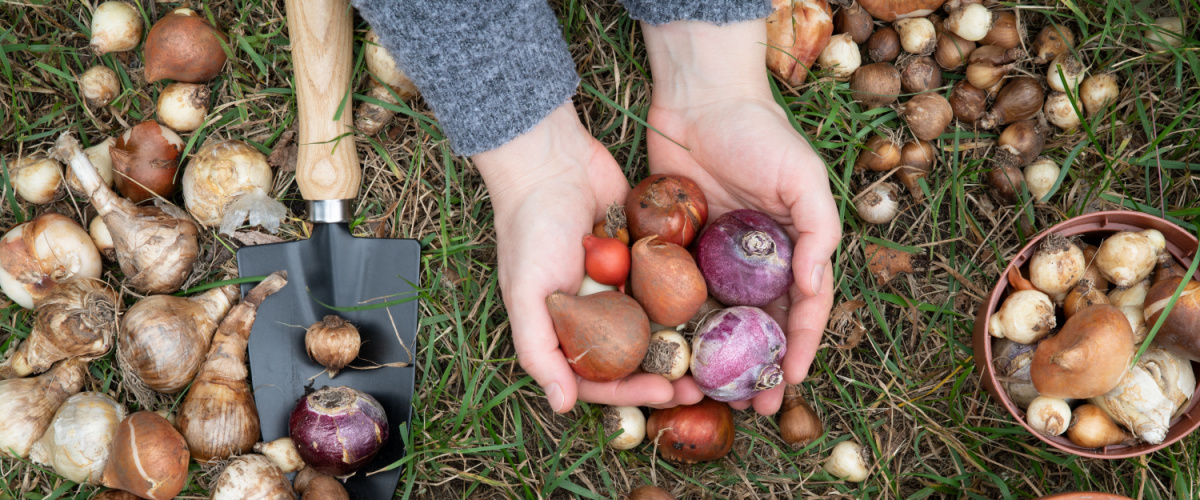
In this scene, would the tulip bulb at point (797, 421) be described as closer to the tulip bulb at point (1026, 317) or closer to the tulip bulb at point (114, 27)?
the tulip bulb at point (1026, 317)

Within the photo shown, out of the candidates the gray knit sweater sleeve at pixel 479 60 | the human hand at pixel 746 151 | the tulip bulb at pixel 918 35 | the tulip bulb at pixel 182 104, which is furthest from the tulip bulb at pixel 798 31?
the tulip bulb at pixel 182 104

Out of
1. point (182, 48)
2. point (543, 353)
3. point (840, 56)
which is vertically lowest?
point (543, 353)

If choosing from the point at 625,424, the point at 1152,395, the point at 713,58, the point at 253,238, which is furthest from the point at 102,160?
the point at 1152,395

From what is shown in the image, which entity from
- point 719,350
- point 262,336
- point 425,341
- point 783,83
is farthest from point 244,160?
point 783,83

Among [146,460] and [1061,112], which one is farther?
[1061,112]

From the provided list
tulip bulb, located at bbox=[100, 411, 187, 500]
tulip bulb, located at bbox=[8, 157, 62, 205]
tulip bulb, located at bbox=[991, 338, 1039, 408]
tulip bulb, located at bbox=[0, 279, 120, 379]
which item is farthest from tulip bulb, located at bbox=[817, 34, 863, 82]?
tulip bulb, located at bbox=[8, 157, 62, 205]

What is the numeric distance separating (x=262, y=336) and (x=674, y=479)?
1436mm

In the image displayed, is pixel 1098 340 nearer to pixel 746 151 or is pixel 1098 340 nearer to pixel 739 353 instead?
pixel 739 353

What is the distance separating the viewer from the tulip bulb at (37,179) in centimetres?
230

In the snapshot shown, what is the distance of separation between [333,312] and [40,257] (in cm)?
90

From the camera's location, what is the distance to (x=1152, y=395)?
186 cm

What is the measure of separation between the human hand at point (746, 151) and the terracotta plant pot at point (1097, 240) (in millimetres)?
492

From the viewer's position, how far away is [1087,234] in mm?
2109

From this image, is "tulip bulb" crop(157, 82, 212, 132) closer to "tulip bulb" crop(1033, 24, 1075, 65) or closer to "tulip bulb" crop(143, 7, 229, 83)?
"tulip bulb" crop(143, 7, 229, 83)
